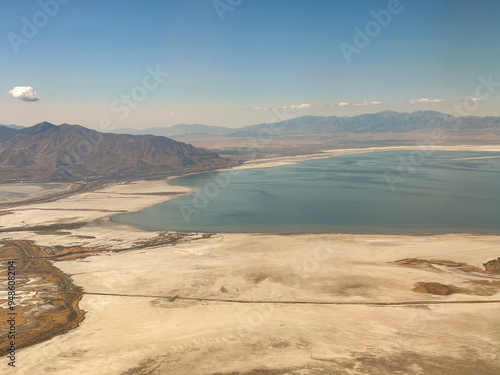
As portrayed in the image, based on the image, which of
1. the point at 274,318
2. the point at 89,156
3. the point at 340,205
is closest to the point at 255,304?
the point at 274,318

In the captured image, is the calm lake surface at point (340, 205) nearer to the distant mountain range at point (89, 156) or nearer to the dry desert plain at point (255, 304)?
the dry desert plain at point (255, 304)

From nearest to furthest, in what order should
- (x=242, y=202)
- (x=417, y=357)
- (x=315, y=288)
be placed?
(x=417, y=357) → (x=315, y=288) → (x=242, y=202)

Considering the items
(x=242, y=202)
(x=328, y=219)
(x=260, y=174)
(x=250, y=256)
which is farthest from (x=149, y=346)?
(x=260, y=174)

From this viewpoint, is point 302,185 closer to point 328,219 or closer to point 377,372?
point 328,219

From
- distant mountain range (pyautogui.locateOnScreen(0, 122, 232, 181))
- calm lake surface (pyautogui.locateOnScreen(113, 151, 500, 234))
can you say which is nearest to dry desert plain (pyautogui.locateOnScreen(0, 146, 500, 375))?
calm lake surface (pyautogui.locateOnScreen(113, 151, 500, 234))

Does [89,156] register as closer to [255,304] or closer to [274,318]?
[255,304]
